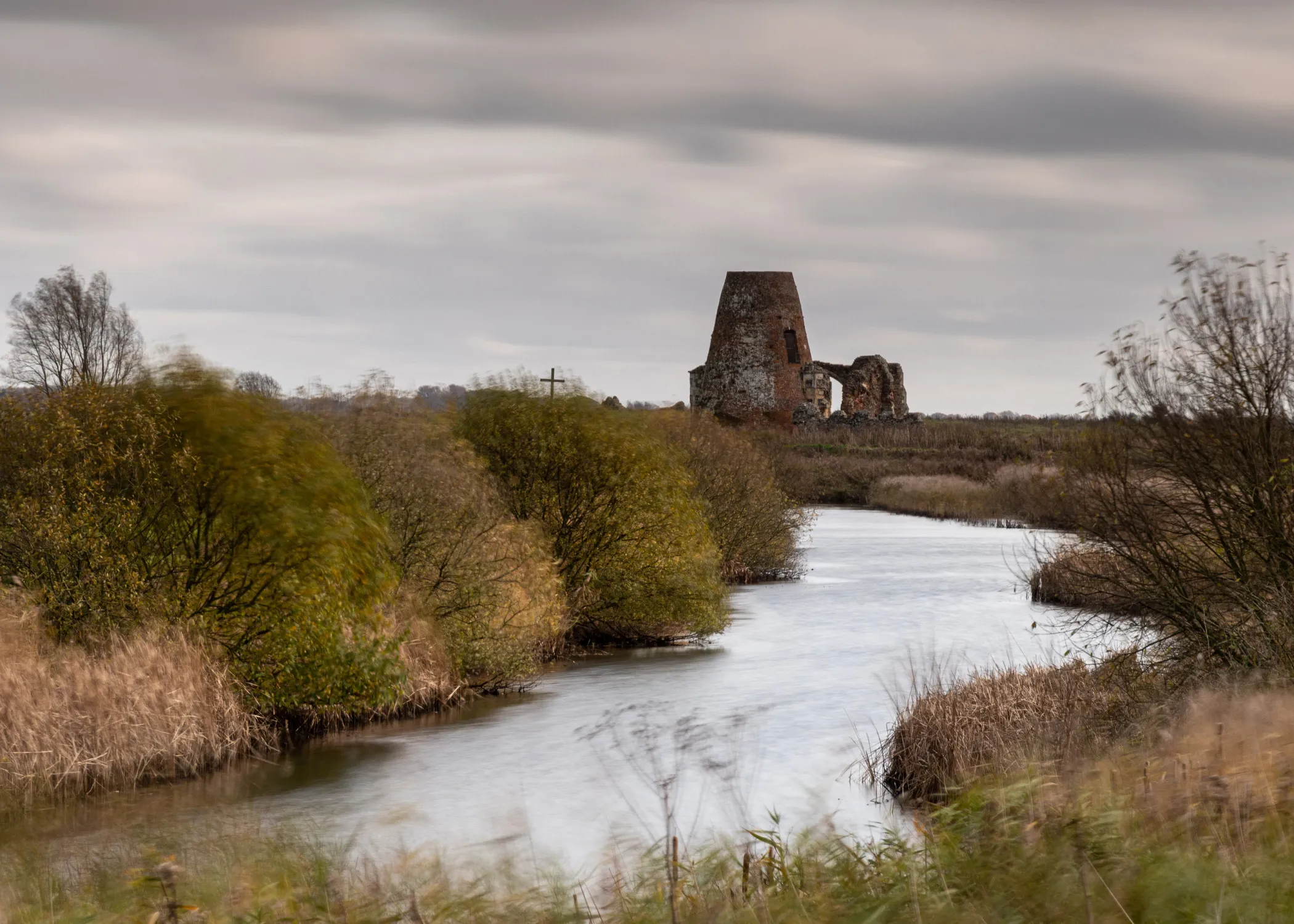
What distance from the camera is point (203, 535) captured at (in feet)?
47.6

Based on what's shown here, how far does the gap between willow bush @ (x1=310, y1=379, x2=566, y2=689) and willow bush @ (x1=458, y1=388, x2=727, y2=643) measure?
3.16 metres

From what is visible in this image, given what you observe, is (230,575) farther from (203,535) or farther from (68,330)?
(68,330)

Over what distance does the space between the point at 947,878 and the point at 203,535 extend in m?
11.0

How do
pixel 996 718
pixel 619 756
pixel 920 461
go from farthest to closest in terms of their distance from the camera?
pixel 920 461 < pixel 619 756 < pixel 996 718

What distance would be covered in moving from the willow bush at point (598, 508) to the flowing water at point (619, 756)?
926 millimetres

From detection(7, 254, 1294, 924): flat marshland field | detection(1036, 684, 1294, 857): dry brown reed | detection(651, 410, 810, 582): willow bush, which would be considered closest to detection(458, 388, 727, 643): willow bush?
detection(7, 254, 1294, 924): flat marshland field

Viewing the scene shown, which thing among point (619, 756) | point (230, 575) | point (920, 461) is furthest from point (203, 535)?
point (920, 461)

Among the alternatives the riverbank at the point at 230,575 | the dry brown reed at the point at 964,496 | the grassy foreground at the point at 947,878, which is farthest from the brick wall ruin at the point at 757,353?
the grassy foreground at the point at 947,878

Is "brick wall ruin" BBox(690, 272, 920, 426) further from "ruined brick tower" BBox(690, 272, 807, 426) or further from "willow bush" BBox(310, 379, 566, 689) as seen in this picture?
"willow bush" BBox(310, 379, 566, 689)

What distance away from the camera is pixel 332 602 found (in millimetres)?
14289

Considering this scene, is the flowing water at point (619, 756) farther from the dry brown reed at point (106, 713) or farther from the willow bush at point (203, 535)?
the willow bush at point (203, 535)

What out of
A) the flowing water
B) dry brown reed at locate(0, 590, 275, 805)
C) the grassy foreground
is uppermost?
the grassy foreground

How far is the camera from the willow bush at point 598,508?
2175cm

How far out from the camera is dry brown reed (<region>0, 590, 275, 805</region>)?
467 inches
